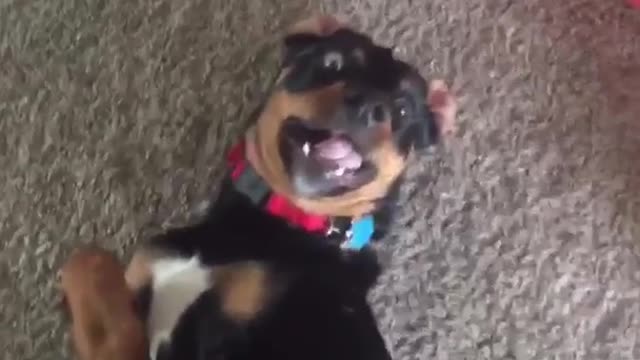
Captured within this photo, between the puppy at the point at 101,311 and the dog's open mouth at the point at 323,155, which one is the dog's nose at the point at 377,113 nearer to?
the dog's open mouth at the point at 323,155

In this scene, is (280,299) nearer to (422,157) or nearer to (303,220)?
(303,220)

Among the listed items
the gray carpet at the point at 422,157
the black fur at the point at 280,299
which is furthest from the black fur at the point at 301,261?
the gray carpet at the point at 422,157

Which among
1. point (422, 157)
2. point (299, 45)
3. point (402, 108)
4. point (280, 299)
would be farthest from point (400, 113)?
point (422, 157)

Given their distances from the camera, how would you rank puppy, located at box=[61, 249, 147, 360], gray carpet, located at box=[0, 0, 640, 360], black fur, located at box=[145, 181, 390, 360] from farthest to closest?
gray carpet, located at box=[0, 0, 640, 360] → puppy, located at box=[61, 249, 147, 360] → black fur, located at box=[145, 181, 390, 360]

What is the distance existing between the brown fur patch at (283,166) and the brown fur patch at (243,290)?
100 millimetres

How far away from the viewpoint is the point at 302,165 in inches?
64.1

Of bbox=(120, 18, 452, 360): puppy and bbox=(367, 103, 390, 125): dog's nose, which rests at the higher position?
bbox=(367, 103, 390, 125): dog's nose

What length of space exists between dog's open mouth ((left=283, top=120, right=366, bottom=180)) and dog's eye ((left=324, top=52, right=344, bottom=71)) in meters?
0.08

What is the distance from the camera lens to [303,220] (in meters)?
1.66

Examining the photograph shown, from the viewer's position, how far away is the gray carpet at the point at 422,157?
1907mm

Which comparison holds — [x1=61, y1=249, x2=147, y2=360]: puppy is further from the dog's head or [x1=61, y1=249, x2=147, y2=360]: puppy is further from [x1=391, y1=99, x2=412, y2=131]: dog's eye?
[x1=391, y1=99, x2=412, y2=131]: dog's eye

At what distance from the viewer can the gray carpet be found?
1.91 m

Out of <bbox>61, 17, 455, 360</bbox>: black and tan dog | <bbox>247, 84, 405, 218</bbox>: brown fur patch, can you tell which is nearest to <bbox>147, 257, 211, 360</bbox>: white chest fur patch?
<bbox>61, 17, 455, 360</bbox>: black and tan dog

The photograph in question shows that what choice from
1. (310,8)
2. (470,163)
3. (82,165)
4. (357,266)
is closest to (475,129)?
(470,163)
